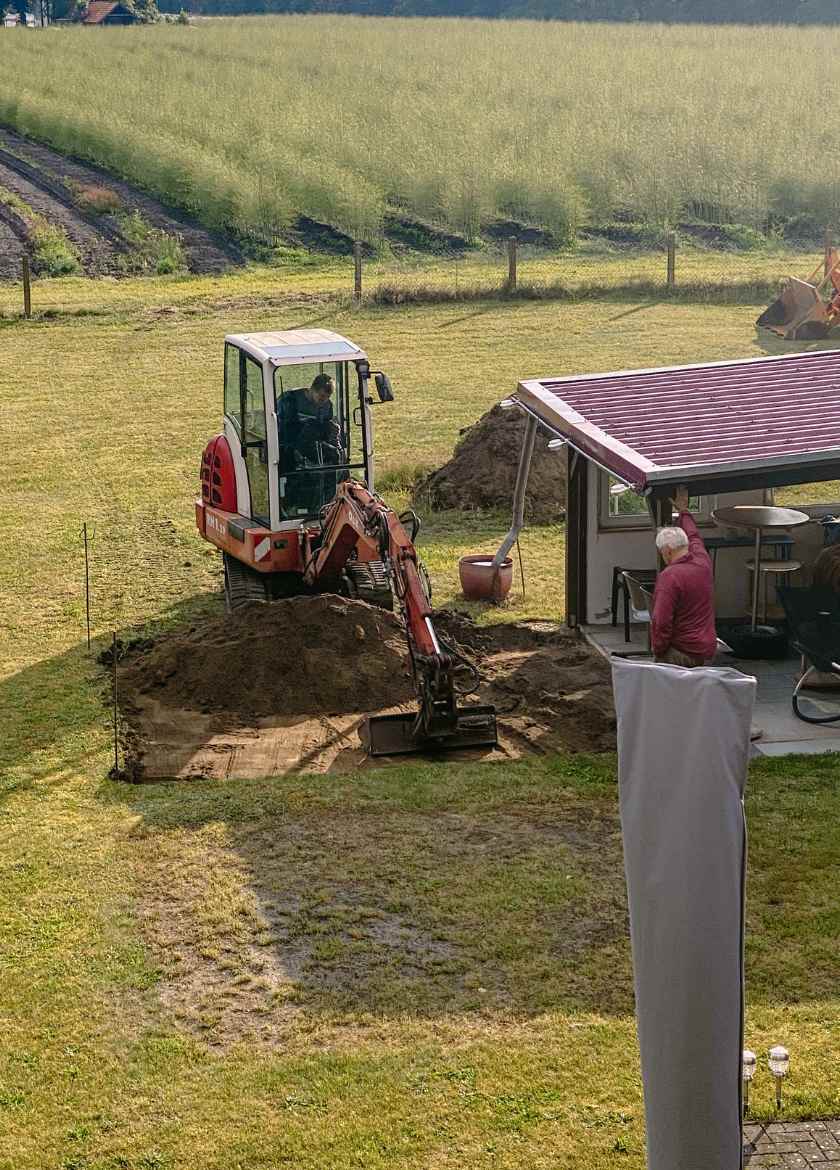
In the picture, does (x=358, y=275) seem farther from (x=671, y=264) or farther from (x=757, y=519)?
(x=757, y=519)

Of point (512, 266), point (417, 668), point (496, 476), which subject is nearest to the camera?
point (417, 668)

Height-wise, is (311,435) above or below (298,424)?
below

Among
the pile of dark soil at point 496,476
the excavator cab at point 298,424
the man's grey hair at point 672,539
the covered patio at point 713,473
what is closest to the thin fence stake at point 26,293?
the pile of dark soil at point 496,476

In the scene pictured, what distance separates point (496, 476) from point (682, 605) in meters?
9.16

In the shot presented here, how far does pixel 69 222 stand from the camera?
42156mm

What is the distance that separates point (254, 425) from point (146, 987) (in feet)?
24.5

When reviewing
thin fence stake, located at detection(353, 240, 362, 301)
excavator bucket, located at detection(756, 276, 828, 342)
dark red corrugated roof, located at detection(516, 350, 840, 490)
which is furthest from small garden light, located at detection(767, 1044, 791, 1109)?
thin fence stake, located at detection(353, 240, 362, 301)

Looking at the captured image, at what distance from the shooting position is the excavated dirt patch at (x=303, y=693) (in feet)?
40.7

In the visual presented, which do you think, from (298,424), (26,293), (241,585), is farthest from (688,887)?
(26,293)

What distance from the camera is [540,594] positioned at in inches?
648

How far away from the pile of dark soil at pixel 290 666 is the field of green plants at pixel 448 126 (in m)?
30.1

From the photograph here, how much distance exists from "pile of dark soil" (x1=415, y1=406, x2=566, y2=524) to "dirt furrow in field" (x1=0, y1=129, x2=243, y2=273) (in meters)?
20.4

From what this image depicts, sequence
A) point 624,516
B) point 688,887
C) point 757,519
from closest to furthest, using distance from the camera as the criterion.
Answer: point 688,887
point 757,519
point 624,516

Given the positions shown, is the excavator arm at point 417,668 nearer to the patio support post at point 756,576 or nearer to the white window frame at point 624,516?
the white window frame at point 624,516
